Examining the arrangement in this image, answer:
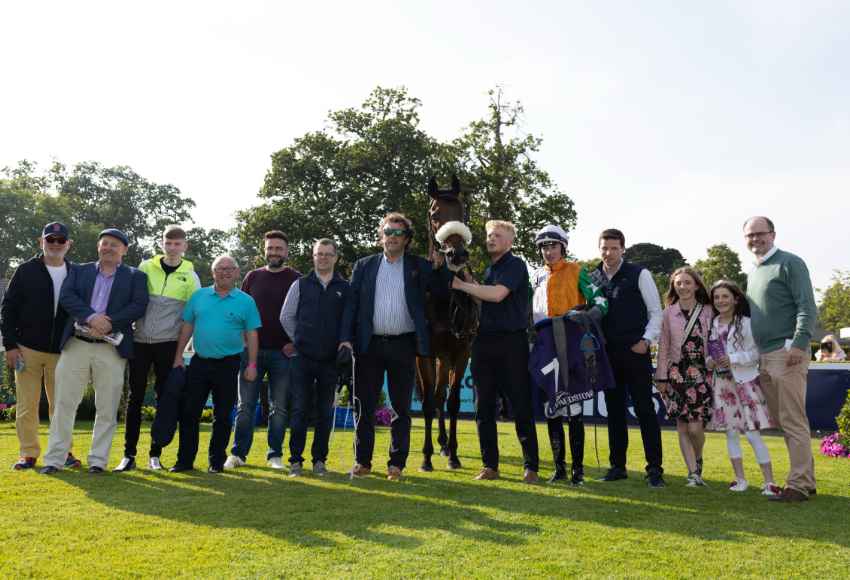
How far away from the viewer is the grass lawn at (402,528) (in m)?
3.49

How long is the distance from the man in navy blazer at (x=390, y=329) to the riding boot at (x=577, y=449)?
4.32ft

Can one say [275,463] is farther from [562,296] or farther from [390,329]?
[562,296]

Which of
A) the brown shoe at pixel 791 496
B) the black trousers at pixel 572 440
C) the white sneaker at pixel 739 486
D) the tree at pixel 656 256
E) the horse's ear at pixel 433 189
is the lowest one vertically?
the brown shoe at pixel 791 496

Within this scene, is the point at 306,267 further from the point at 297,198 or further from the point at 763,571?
the point at 763,571

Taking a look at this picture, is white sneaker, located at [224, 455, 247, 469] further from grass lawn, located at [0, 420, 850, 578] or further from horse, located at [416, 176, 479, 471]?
horse, located at [416, 176, 479, 471]

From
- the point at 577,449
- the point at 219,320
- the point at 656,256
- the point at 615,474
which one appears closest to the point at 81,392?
the point at 219,320

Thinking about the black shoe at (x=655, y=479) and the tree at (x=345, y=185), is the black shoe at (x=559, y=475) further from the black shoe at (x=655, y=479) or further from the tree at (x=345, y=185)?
the tree at (x=345, y=185)

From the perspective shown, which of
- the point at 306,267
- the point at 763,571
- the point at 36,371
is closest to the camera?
the point at 763,571

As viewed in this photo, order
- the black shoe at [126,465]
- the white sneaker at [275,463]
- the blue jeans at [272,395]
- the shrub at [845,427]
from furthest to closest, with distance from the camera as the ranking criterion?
the shrub at [845,427] → the blue jeans at [272,395] → the white sneaker at [275,463] → the black shoe at [126,465]

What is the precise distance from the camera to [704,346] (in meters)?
6.18

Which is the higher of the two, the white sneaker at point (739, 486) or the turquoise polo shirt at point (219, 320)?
the turquoise polo shirt at point (219, 320)

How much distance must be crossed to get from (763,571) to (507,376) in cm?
272

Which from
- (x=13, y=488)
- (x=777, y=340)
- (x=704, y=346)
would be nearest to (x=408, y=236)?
(x=704, y=346)

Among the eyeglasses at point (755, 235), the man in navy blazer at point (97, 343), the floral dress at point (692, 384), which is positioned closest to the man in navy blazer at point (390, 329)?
the man in navy blazer at point (97, 343)
